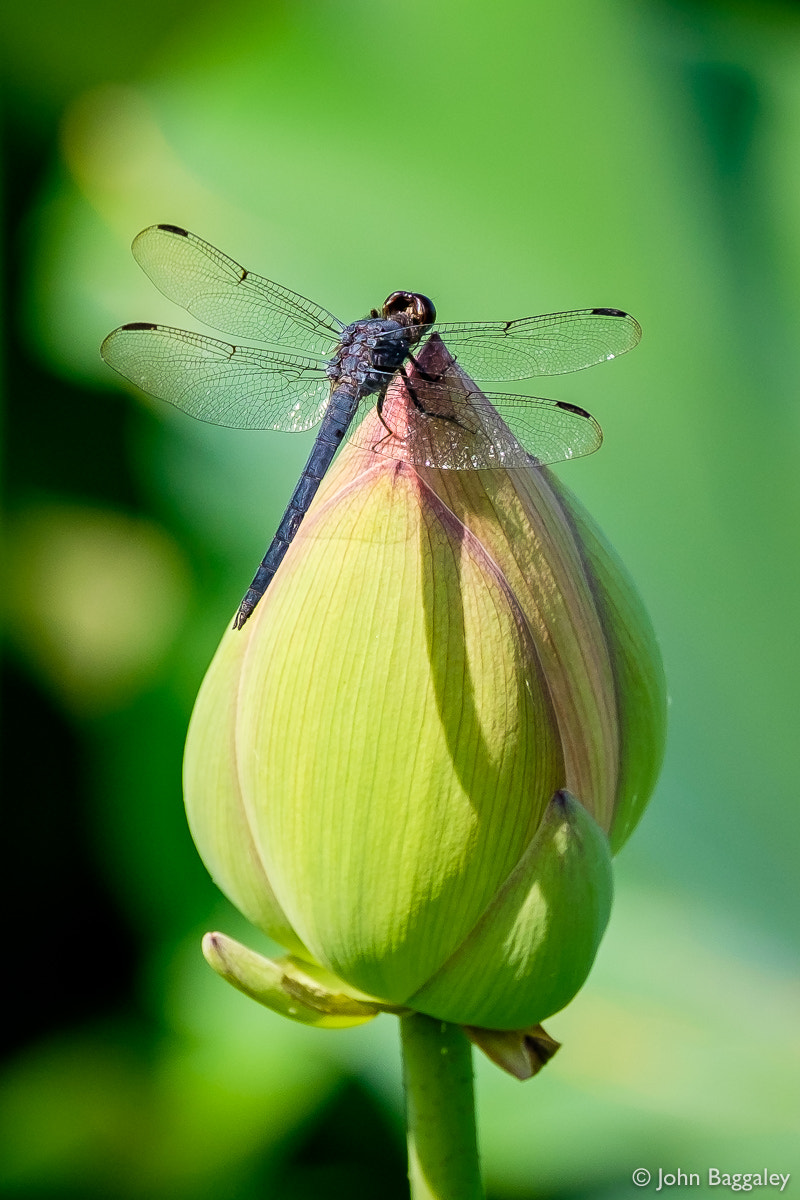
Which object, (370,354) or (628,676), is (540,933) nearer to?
(628,676)

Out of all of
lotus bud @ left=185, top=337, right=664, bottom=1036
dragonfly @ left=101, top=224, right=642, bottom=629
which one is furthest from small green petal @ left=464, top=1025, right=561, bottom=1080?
dragonfly @ left=101, top=224, right=642, bottom=629

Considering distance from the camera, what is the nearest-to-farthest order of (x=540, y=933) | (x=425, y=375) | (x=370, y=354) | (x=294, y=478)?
1. (x=540, y=933)
2. (x=425, y=375)
3. (x=370, y=354)
4. (x=294, y=478)

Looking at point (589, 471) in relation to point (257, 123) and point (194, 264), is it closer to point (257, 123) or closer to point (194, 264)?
point (194, 264)

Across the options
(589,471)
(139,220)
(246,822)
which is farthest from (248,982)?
(139,220)

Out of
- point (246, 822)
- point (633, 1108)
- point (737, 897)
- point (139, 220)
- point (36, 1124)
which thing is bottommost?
point (36, 1124)

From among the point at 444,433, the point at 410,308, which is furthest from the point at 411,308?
the point at 444,433
